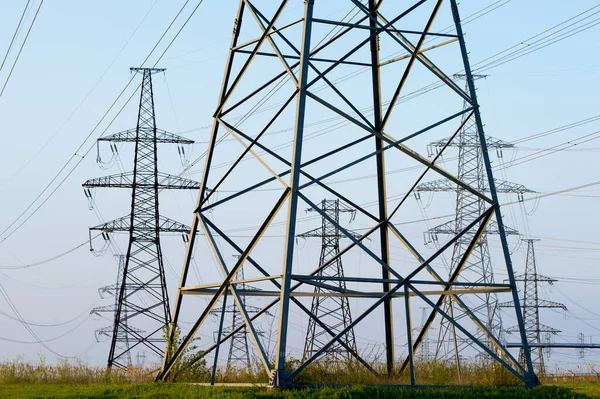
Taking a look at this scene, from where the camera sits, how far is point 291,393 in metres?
11.1

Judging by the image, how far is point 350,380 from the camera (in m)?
13.8

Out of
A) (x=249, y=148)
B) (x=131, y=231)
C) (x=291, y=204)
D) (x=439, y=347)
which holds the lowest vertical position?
(x=439, y=347)

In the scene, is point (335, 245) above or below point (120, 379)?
above

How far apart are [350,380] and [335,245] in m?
30.7

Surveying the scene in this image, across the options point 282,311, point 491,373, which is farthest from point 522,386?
point 282,311

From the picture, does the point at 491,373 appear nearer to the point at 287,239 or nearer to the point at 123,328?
the point at 287,239

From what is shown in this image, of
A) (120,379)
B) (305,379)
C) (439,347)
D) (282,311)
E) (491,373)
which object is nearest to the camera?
(282,311)

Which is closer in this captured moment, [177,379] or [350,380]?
[350,380]

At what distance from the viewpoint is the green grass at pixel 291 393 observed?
11.0 m

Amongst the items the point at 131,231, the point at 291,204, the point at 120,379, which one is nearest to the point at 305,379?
the point at 291,204

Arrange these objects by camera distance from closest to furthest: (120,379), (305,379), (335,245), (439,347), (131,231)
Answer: (305,379) < (120,379) < (439,347) < (131,231) < (335,245)

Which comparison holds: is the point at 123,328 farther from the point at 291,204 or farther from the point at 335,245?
the point at 291,204

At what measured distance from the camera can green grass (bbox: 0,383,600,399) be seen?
36.2 feet

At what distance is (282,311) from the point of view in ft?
38.4
